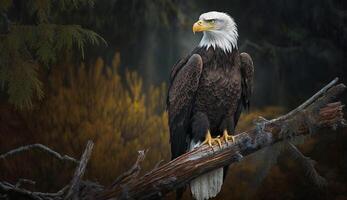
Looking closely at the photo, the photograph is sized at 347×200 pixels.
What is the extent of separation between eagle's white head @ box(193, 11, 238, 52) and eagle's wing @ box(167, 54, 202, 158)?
0.15 m

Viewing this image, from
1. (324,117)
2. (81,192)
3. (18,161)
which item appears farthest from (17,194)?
(324,117)

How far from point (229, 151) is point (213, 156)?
90mm

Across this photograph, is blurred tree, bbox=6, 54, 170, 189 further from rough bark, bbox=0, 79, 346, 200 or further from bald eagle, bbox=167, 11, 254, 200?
rough bark, bbox=0, 79, 346, 200

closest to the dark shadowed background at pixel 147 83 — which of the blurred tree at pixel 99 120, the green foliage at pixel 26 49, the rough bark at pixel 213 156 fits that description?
the blurred tree at pixel 99 120

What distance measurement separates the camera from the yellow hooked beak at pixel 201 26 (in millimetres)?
3928

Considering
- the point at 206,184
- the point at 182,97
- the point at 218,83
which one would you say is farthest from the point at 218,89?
the point at 206,184

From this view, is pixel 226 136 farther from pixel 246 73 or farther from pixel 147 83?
pixel 147 83

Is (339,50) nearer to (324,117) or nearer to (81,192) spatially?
(324,117)

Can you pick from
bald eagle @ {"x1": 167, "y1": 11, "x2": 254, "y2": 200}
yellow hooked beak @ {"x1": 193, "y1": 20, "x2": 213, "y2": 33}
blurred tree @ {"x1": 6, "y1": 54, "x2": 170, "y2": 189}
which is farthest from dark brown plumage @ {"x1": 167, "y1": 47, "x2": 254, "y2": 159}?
blurred tree @ {"x1": 6, "y1": 54, "x2": 170, "y2": 189}

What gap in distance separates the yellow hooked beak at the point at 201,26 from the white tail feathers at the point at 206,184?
2.24 ft

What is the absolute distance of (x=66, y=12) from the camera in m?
4.84

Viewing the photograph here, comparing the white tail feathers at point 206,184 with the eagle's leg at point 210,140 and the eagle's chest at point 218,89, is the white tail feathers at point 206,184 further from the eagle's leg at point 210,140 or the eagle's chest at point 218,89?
the eagle's chest at point 218,89

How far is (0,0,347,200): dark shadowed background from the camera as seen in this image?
4.84 meters

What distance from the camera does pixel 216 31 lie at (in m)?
4.02
